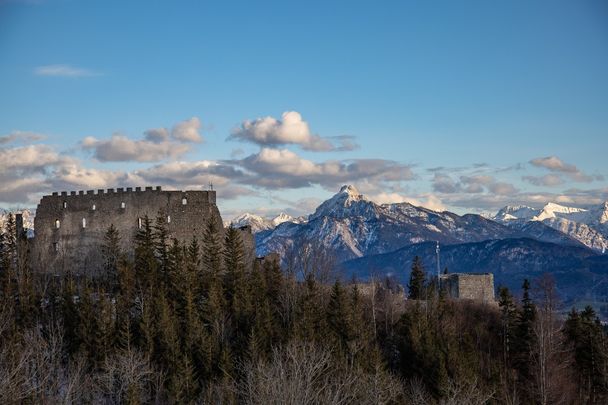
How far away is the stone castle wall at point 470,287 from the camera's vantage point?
364 feet

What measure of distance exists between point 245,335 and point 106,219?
934 inches

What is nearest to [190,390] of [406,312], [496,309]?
[406,312]

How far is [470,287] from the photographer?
11138 cm

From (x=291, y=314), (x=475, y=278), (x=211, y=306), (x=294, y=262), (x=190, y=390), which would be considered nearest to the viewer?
(x=190, y=390)

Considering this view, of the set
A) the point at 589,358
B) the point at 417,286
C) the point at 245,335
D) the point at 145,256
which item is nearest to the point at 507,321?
the point at 589,358

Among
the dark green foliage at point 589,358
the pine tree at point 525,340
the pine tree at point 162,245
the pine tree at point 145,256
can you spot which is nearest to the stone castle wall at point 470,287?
the pine tree at point 525,340

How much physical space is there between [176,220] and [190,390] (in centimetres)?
2693

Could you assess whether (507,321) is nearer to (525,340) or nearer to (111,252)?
(525,340)

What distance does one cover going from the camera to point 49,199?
3622 inches

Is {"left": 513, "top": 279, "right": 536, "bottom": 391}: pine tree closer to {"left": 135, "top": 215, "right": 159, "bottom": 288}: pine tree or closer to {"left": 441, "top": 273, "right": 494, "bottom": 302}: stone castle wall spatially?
{"left": 441, "top": 273, "right": 494, "bottom": 302}: stone castle wall

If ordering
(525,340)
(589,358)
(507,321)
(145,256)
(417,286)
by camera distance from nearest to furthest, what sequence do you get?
(145,256), (589,358), (525,340), (507,321), (417,286)

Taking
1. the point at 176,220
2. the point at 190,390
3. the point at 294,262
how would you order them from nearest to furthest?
1. the point at 190,390
2. the point at 176,220
3. the point at 294,262

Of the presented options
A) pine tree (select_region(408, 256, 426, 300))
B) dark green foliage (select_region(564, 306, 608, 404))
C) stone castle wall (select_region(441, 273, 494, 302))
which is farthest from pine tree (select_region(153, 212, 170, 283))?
dark green foliage (select_region(564, 306, 608, 404))

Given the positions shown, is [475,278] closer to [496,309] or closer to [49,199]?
[496,309]
